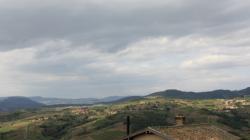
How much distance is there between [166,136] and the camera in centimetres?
5091

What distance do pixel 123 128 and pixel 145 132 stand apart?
146427 millimetres

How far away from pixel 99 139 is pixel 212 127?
432 ft

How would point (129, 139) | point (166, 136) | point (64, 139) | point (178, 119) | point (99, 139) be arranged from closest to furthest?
point (166, 136) → point (129, 139) → point (178, 119) → point (99, 139) → point (64, 139)

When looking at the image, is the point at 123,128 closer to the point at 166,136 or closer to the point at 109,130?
the point at 109,130

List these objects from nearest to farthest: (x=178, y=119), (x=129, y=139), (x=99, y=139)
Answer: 1. (x=129, y=139)
2. (x=178, y=119)
3. (x=99, y=139)

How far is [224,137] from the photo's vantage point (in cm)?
5644

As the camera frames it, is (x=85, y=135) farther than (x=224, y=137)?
Yes

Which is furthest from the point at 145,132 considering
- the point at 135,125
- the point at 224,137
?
the point at 135,125

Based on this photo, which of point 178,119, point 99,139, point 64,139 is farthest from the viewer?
point 64,139

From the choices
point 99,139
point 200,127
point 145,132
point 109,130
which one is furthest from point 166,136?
point 109,130

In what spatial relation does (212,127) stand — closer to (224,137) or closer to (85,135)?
(224,137)

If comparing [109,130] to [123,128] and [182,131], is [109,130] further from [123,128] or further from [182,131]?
[182,131]

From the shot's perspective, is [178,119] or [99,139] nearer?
[178,119]

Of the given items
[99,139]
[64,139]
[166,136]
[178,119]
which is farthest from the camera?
[64,139]
